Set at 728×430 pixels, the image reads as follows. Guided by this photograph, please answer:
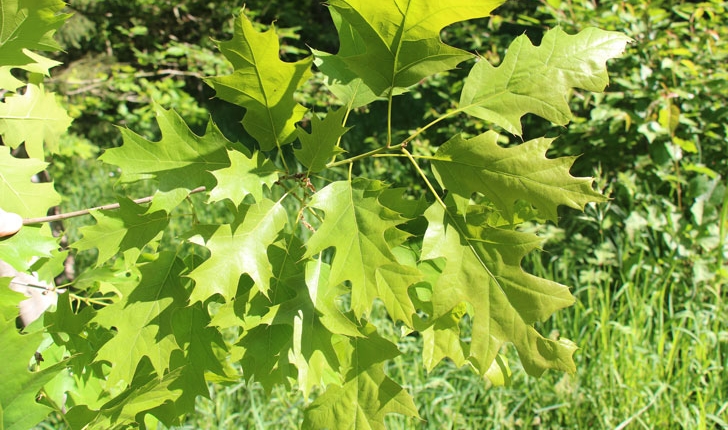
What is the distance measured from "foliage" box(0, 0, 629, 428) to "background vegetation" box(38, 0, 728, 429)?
1.70 feet

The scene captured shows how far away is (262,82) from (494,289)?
38 centimetres

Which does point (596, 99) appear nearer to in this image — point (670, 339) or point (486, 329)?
point (670, 339)

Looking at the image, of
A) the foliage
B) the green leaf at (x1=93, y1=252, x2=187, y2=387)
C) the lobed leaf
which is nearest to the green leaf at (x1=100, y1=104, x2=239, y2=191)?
the foliage

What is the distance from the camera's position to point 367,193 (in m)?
0.70

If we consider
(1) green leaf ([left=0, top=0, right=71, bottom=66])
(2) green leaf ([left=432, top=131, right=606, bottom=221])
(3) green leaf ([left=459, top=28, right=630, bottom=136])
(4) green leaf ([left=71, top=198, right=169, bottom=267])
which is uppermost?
(1) green leaf ([left=0, top=0, right=71, bottom=66])

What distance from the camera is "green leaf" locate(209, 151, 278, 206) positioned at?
0.67 metres

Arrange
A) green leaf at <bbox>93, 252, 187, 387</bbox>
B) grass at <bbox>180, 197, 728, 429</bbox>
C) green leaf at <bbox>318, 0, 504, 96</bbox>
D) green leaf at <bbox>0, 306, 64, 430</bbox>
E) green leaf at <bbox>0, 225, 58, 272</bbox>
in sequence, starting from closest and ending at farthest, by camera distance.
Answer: green leaf at <bbox>0, 306, 64, 430</bbox>, green leaf at <bbox>318, 0, 504, 96</bbox>, green leaf at <bbox>93, 252, 187, 387</bbox>, green leaf at <bbox>0, 225, 58, 272</bbox>, grass at <bbox>180, 197, 728, 429</bbox>

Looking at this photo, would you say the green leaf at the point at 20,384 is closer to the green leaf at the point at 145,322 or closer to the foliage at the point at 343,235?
the foliage at the point at 343,235

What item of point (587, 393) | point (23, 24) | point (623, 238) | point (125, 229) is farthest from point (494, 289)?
point (623, 238)

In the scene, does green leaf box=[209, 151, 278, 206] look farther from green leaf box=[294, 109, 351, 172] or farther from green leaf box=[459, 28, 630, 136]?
green leaf box=[459, 28, 630, 136]

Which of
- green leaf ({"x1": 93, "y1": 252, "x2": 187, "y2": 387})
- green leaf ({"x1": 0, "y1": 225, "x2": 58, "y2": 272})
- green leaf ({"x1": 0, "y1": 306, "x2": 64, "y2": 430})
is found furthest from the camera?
green leaf ({"x1": 0, "y1": 225, "x2": 58, "y2": 272})

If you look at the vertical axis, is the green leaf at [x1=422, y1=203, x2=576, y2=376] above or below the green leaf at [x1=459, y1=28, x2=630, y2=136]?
below

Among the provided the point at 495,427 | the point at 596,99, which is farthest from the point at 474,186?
the point at 596,99

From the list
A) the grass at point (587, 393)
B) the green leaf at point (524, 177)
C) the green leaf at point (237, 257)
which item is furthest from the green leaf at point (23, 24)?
the grass at point (587, 393)
